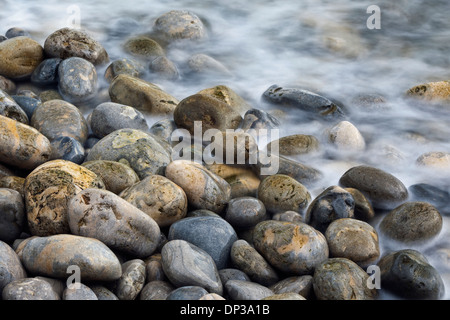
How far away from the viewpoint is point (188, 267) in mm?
2830

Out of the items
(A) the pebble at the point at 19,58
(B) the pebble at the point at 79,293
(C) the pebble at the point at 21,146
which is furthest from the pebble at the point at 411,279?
(A) the pebble at the point at 19,58

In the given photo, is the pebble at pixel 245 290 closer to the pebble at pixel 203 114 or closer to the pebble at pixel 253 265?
the pebble at pixel 253 265

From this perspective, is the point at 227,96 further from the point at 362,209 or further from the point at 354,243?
A: the point at 354,243

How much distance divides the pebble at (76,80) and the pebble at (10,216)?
2.25 meters

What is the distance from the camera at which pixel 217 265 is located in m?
3.17

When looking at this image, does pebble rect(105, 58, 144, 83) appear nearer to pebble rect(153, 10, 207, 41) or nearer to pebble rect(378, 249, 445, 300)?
pebble rect(153, 10, 207, 41)

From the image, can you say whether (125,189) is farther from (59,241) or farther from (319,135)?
(319,135)

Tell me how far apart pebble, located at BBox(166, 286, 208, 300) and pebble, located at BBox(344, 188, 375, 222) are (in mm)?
1664

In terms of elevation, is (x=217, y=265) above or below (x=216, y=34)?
below

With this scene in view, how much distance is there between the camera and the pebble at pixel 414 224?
11.6 feet

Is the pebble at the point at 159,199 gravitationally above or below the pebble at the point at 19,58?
below

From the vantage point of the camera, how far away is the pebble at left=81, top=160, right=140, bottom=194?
359 centimetres
